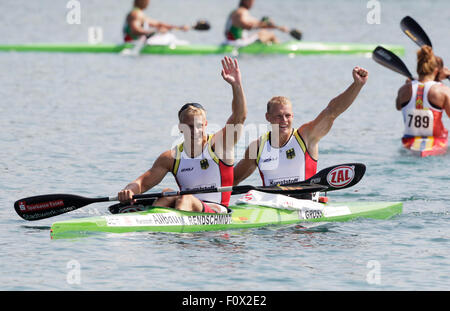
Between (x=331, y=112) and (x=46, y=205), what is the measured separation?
11.6 ft

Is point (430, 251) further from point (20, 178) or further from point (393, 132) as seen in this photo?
point (393, 132)

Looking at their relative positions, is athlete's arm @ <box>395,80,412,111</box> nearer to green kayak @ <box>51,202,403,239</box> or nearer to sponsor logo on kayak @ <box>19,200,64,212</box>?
green kayak @ <box>51,202,403,239</box>

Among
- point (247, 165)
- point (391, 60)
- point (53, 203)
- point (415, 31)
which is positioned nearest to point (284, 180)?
point (247, 165)

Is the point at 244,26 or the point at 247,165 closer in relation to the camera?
the point at 247,165

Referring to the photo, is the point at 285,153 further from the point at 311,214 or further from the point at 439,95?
the point at 439,95

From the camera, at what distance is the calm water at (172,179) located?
9539mm

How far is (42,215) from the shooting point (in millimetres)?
11000

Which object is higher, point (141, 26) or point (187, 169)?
point (141, 26)

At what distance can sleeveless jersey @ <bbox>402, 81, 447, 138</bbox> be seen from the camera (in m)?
15.9

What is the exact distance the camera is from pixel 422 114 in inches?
629

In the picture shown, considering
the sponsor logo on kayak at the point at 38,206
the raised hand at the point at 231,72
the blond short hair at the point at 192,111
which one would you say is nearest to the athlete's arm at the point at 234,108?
the raised hand at the point at 231,72

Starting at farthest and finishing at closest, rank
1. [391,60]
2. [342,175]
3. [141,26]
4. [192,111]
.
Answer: [141,26]
[391,60]
[342,175]
[192,111]

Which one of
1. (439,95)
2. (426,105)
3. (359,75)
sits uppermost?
(359,75)

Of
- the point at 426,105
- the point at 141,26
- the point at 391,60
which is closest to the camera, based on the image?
the point at 426,105
